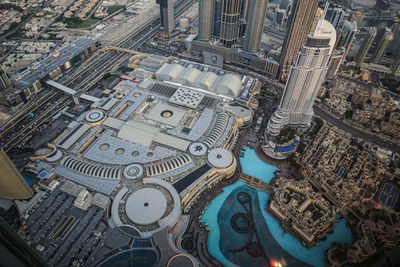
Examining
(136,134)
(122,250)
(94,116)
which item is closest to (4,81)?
(94,116)

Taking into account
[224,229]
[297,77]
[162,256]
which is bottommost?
[224,229]

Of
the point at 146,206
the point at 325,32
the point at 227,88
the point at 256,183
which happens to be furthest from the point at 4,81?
the point at 325,32

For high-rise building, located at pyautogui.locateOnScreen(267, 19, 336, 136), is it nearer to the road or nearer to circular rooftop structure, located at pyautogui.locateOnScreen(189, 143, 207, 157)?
the road

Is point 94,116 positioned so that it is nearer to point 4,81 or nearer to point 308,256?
point 4,81

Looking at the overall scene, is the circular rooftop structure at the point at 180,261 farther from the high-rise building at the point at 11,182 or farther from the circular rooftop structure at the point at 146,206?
the high-rise building at the point at 11,182

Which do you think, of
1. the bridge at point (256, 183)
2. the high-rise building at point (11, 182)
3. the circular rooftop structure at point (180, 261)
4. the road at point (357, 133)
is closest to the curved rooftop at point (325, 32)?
the road at point (357, 133)

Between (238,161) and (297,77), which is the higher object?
(297,77)

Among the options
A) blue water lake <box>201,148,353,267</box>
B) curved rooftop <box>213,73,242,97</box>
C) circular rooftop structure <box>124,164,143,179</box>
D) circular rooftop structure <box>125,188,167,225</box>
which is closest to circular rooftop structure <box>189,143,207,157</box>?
blue water lake <box>201,148,353,267</box>

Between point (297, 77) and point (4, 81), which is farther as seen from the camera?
point (4, 81)
